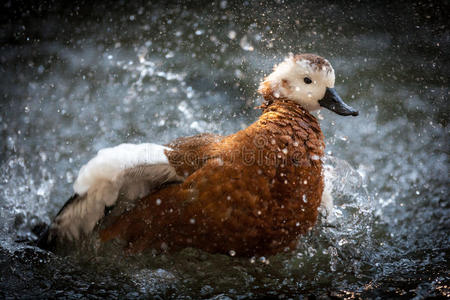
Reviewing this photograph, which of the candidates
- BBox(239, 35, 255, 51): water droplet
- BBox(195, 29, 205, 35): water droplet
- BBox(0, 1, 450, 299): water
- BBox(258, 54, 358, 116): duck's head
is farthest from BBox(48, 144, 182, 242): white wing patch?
BBox(195, 29, 205, 35): water droplet

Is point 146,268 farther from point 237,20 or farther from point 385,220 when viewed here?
point 237,20

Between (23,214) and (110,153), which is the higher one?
(110,153)

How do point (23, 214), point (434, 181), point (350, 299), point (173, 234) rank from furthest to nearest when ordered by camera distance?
1. point (434, 181)
2. point (23, 214)
3. point (173, 234)
4. point (350, 299)

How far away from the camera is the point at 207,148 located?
4.66 feet

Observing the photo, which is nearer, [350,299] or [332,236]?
[350,299]

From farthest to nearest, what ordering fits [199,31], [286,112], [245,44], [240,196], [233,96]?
[199,31] → [245,44] → [233,96] → [286,112] → [240,196]

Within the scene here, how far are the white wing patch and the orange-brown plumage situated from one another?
0.04m

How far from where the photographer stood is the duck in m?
1.33

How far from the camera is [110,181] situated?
1.33 m

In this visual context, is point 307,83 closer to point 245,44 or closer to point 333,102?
point 333,102

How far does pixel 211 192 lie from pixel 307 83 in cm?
50

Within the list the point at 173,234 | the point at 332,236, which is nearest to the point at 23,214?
the point at 173,234

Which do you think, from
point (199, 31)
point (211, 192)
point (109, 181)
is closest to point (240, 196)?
point (211, 192)

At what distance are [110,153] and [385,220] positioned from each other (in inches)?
51.4
